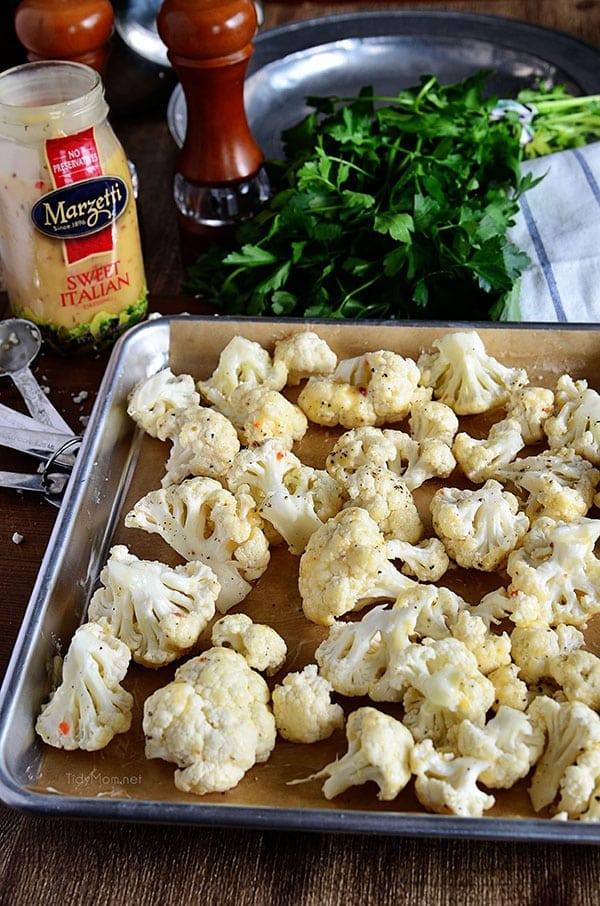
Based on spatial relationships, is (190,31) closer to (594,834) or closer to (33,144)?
(33,144)

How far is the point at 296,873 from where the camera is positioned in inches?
41.3

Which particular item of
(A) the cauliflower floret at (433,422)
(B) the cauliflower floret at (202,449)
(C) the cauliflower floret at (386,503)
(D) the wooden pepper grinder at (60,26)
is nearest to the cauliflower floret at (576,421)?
(A) the cauliflower floret at (433,422)

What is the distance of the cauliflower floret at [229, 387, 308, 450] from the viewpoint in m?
1.46

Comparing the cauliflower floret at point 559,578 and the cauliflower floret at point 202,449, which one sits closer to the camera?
the cauliflower floret at point 559,578

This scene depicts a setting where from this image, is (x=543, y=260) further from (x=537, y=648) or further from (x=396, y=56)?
(x=396, y=56)

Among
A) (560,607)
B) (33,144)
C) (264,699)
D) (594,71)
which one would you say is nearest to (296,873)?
(264,699)

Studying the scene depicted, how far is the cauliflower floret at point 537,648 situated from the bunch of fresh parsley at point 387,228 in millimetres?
654

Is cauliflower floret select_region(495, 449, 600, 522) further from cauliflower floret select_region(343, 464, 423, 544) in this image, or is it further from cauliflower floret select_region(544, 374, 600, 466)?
cauliflower floret select_region(343, 464, 423, 544)

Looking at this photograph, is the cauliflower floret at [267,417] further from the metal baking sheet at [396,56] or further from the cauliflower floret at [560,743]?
the metal baking sheet at [396,56]

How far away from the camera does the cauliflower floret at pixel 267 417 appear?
1462mm

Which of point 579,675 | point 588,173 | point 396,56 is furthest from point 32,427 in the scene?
point 396,56

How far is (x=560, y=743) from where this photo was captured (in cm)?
104

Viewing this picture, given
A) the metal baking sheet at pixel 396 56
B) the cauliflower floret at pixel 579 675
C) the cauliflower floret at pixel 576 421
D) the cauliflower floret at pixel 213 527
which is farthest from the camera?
the metal baking sheet at pixel 396 56

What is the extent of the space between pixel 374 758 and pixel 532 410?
25.3 inches
